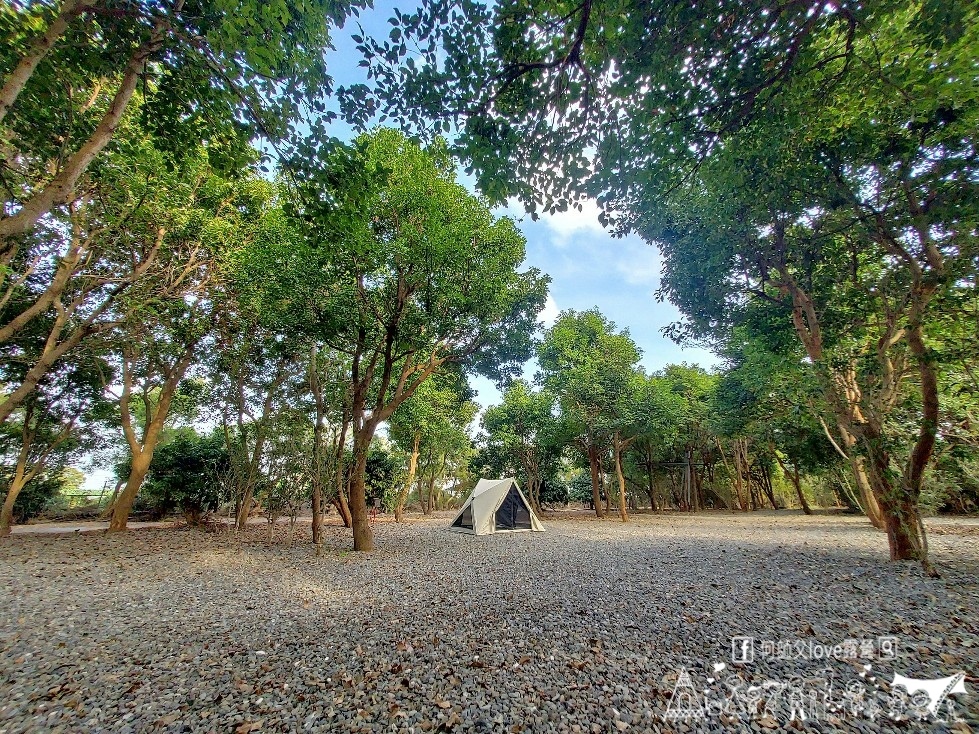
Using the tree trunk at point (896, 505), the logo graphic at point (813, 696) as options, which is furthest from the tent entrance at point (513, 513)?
the logo graphic at point (813, 696)

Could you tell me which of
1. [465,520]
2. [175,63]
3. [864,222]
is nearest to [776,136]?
[864,222]

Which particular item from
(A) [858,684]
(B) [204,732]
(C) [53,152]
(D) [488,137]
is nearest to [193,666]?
(B) [204,732]

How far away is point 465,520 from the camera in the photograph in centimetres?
1582

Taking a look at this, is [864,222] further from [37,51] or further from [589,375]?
[589,375]

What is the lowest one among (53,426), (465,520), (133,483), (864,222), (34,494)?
(465,520)

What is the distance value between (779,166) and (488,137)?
194 inches

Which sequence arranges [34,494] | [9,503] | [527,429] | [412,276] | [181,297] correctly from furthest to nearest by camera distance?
[527,429]
[34,494]
[9,503]
[181,297]
[412,276]

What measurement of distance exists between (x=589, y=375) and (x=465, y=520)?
8263 mm

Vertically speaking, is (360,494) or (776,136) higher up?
(776,136)

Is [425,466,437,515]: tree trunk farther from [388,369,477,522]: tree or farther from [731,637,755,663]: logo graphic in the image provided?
[731,637,755,663]: logo graphic

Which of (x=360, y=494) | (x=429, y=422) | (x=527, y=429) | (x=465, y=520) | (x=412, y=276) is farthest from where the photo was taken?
(x=527, y=429)

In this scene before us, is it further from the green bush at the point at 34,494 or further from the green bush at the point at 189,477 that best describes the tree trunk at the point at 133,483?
the green bush at the point at 34,494

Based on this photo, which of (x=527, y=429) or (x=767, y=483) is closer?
(x=527, y=429)

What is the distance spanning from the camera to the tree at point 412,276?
856 centimetres
